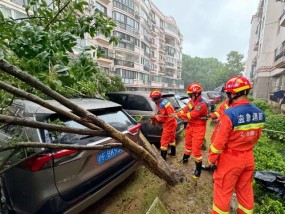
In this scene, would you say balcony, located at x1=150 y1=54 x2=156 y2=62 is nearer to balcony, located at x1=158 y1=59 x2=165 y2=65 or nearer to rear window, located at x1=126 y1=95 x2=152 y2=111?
balcony, located at x1=158 y1=59 x2=165 y2=65

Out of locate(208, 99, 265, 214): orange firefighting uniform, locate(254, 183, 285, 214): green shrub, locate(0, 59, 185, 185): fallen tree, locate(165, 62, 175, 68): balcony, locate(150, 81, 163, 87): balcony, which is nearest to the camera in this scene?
locate(0, 59, 185, 185): fallen tree

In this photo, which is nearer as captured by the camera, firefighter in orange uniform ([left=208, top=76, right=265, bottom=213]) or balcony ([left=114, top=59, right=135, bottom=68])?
firefighter in orange uniform ([left=208, top=76, right=265, bottom=213])

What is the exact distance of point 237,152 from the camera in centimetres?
240

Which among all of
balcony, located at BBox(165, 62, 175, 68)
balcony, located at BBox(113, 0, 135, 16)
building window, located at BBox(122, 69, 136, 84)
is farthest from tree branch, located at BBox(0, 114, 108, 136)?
balcony, located at BBox(165, 62, 175, 68)

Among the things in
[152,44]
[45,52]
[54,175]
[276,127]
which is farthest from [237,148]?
[152,44]

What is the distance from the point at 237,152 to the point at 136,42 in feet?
96.4

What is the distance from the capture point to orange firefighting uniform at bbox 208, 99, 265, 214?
91.7 inches

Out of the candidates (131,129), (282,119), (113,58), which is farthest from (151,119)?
(113,58)

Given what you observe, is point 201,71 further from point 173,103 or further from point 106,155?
point 106,155

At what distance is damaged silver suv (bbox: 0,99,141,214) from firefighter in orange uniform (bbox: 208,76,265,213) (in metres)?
1.45

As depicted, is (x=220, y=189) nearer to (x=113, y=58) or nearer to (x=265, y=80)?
(x=265, y=80)

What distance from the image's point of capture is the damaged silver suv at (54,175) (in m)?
1.87

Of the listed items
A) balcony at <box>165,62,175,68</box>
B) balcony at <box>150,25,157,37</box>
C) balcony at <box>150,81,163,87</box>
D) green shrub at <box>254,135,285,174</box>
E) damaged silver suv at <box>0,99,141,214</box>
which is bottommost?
green shrub at <box>254,135,285,174</box>

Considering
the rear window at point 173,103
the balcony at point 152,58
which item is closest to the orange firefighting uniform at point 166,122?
the rear window at point 173,103
